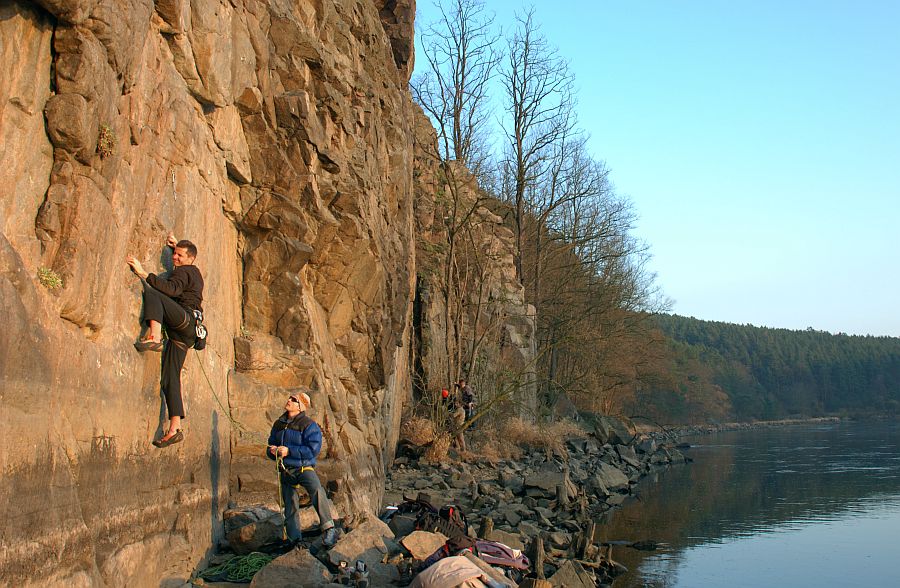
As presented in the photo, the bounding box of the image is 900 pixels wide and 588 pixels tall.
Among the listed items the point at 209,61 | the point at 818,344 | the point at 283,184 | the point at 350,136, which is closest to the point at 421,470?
the point at 350,136

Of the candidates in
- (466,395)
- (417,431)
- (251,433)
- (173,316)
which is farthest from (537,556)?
(466,395)

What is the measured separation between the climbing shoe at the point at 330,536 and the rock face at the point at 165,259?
1216mm

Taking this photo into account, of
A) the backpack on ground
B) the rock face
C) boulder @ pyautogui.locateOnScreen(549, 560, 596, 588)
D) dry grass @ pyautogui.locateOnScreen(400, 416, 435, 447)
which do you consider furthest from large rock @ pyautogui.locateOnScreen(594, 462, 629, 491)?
the backpack on ground

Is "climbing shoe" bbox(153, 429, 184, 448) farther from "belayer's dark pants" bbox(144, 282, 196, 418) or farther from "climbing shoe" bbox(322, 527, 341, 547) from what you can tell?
"climbing shoe" bbox(322, 527, 341, 547)

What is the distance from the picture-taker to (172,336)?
25.4 ft

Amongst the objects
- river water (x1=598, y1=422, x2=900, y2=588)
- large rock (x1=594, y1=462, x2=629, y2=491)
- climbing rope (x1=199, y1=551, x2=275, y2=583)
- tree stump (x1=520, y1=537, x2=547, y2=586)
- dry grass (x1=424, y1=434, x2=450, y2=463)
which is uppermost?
dry grass (x1=424, y1=434, x2=450, y2=463)

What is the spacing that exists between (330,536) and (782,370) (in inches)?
4574

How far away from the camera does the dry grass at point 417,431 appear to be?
21.0 m

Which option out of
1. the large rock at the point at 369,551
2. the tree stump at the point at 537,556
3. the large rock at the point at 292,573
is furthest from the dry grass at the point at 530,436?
the large rock at the point at 292,573

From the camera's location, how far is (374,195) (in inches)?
621

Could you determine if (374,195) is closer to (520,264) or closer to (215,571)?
(215,571)

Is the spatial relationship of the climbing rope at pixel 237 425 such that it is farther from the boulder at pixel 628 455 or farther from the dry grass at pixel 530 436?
the boulder at pixel 628 455

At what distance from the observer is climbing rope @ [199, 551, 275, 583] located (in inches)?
314

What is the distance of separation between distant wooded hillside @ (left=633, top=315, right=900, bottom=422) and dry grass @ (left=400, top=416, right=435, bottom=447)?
57147 millimetres
